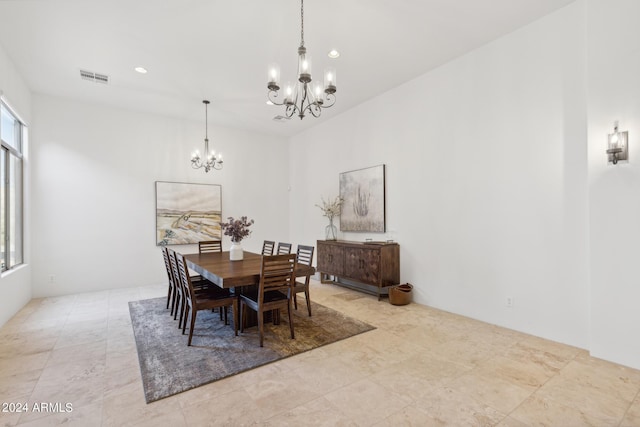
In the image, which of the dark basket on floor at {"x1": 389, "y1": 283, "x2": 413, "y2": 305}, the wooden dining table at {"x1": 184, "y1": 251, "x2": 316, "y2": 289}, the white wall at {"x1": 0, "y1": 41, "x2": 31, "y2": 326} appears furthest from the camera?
the dark basket on floor at {"x1": 389, "y1": 283, "x2": 413, "y2": 305}

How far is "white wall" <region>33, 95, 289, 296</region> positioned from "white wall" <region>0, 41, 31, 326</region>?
0.70ft

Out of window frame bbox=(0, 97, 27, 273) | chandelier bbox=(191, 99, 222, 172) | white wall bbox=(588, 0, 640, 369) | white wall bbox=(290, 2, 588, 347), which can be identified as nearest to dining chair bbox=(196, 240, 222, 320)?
chandelier bbox=(191, 99, 222, 172)

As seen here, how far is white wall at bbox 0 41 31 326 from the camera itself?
3.83 m

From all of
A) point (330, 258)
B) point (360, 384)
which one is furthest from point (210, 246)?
point (360, 384)

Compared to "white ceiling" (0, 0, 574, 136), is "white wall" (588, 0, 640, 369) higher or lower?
lower

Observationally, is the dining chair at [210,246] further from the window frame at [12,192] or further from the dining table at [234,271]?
the window frame at [12,192]

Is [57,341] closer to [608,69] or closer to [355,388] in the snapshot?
[355,388]

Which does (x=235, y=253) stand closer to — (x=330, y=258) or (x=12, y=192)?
(x=330, y=258)

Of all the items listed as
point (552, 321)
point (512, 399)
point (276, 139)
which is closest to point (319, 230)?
point (276, 139)

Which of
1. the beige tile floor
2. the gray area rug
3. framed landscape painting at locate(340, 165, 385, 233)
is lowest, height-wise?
the beige tile floor

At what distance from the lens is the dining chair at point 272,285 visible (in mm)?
3135

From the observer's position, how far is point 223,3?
302 cm

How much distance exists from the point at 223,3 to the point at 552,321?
15.6 ft

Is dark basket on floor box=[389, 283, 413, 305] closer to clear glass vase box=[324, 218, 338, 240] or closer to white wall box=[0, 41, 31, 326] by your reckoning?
clear glass vase box=[324, 218, 338, 240]
